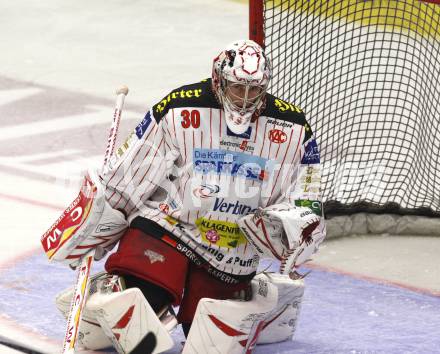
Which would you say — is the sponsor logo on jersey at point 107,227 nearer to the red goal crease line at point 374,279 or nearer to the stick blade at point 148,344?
the stick blade at point 148,344

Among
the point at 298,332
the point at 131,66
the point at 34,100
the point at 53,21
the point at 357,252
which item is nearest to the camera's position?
the point at 298,332

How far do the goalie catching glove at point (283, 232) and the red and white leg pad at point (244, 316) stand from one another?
0.16 metres

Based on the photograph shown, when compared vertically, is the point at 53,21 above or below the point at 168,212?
above

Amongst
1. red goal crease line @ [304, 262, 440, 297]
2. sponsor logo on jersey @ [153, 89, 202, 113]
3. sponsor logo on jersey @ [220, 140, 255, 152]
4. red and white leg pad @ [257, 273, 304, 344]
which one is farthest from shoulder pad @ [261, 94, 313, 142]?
red goal crease line @ [304, 262, 440, 297]

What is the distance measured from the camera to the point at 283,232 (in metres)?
4.59

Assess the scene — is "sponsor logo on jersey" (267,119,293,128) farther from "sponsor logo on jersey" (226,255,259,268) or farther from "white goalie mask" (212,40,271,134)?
"sponsor logo on jersey" (226,255,259,268)

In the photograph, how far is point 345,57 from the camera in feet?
20.4

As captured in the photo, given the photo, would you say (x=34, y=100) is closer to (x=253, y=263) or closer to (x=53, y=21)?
(x=53, y=21)

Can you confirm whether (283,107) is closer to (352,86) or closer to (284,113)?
(284,113)

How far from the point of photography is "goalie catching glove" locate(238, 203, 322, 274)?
14.7ft

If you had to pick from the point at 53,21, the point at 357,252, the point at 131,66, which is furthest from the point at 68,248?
the point at 53,21

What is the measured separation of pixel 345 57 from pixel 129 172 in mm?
1934

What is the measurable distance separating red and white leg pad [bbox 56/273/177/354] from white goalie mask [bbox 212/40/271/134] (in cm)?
69

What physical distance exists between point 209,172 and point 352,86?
181 centimetres
